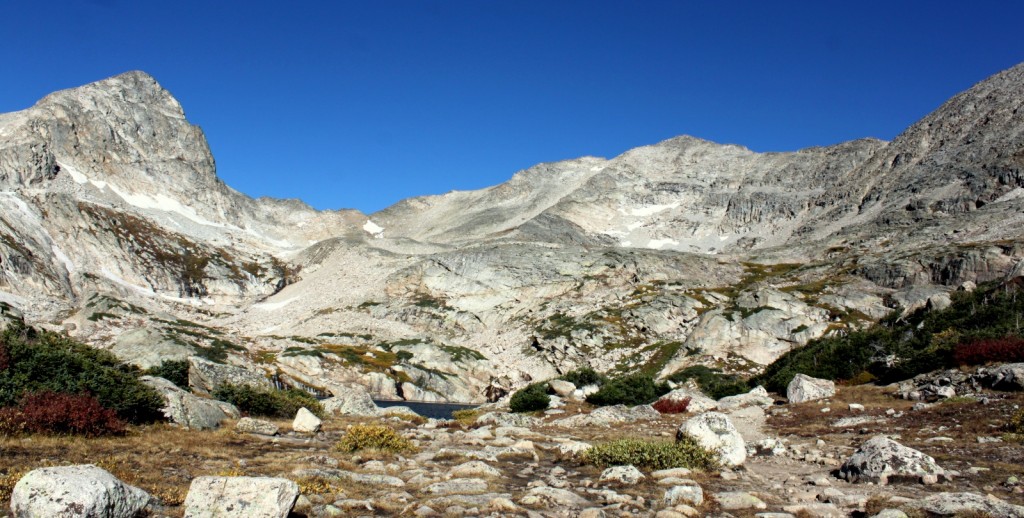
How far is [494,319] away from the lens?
409ft

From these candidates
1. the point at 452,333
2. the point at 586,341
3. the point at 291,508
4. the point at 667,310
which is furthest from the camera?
the point at 452,333

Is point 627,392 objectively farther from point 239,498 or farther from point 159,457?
point 239,498

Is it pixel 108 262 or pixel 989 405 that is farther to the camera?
pixel 108 262

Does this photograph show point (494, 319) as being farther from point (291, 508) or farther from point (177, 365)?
point (291, 508)

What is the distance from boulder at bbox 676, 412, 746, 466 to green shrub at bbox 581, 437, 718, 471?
27 centimetres

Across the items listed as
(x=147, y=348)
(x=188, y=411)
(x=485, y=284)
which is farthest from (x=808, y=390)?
(x=485, y=284)

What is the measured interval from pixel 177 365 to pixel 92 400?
60.4 ft

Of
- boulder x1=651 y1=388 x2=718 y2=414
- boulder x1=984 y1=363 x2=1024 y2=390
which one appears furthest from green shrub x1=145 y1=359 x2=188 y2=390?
boulder x1=984 y1=363 x2=1024 y2=390

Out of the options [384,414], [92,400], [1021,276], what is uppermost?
[1021,276]

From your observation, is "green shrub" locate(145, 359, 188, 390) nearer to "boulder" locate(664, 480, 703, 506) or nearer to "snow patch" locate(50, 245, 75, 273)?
"boulder" locate(664, 480, 703, 506)

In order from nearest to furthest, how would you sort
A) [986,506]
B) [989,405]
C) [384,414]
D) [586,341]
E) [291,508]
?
[291,508]
[986,506]
[989,405]
[384,414]
[586,341]

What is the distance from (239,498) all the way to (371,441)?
9221mm

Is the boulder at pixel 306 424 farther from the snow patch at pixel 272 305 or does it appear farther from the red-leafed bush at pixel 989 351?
the snow patch at pixel 272 305

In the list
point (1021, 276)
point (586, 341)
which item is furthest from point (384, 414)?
point (586, 341)
